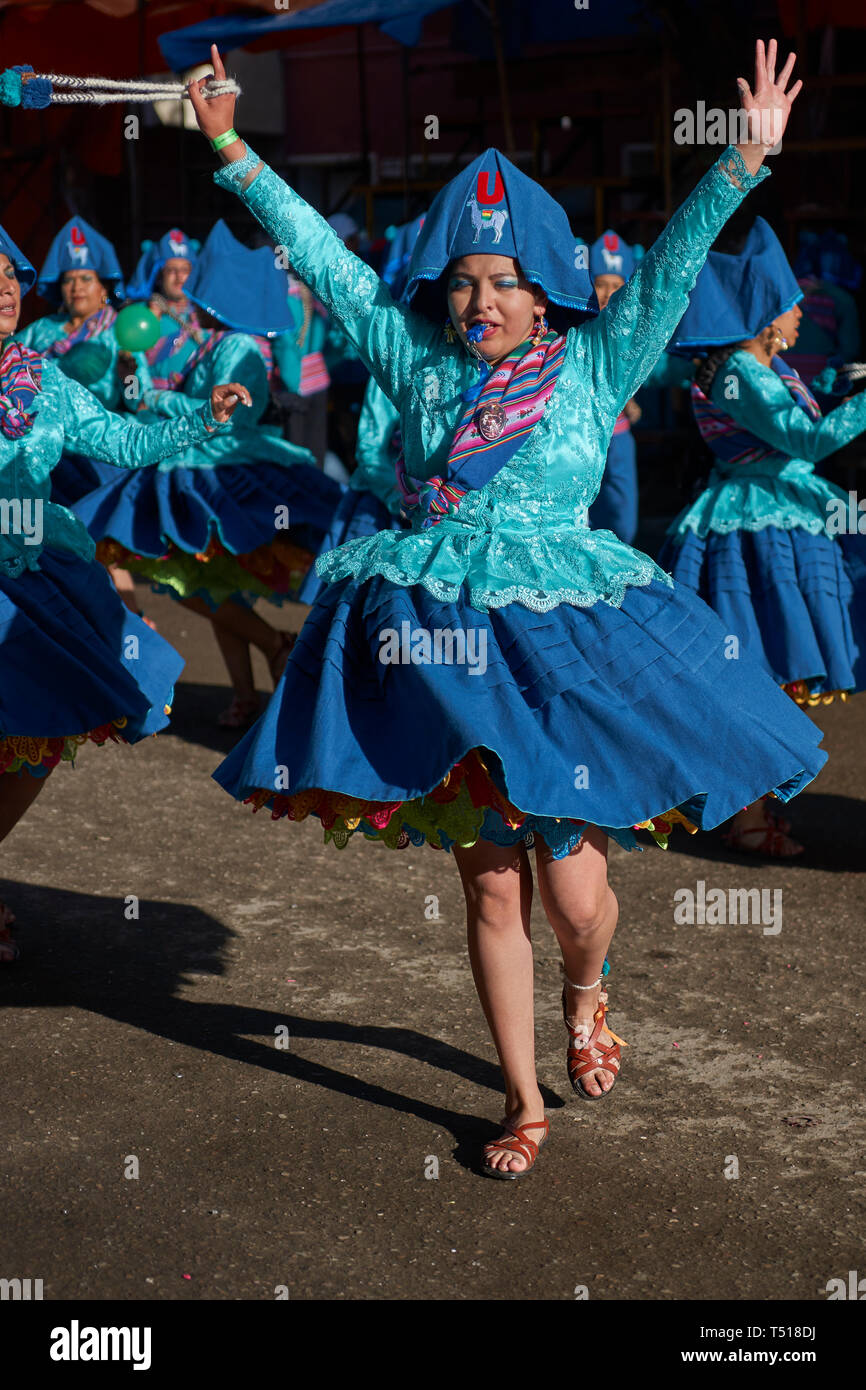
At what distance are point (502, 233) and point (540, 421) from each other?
40cm

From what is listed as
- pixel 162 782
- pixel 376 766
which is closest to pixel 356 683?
pixel 376 766

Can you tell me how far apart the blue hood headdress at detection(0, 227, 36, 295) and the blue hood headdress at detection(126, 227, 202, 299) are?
374 cm

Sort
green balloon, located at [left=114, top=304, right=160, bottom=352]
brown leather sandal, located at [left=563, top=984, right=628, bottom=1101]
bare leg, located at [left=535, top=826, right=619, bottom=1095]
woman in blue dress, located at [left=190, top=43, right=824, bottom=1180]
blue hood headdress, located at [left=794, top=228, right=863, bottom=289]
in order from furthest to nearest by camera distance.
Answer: blue hood headdress, located at [left=794, top=228, right=863, bottom=289]
green balloon, located at [left=114, top=304, right=160, bottom=352]
brown leather sandal, located at [left=563, top=984, right=628, bottom=1101]
bare leg, located at [left=535, top=826, right=619, bottom=1095]
woman in blue dress, located at [left=190, top=43, right=824, bottom=1180]

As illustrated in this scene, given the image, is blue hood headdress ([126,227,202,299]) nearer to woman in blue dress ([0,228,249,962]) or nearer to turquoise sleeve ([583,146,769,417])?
woman in blue dress ([0,228,249,962])

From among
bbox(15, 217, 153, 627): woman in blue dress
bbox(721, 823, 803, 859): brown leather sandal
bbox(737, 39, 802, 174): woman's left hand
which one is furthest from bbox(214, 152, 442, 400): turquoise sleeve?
bbox(15, 217, 153, 627): woman in blue dress

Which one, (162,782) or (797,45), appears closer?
(162,782)

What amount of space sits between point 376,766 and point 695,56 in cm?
946

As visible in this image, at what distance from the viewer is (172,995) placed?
4.34 m

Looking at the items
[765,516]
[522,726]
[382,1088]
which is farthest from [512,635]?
[765,516]

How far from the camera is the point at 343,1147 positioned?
11.4 ft

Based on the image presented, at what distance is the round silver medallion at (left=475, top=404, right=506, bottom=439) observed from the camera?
11.1 feet

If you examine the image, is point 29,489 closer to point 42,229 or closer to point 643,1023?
point 643,1023

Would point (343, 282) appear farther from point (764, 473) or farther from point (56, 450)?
point (764, 473)

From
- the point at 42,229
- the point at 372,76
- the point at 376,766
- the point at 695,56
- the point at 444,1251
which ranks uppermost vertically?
the point at 372,76
